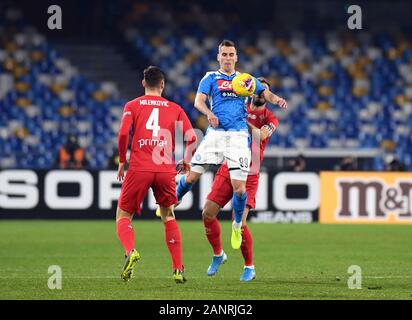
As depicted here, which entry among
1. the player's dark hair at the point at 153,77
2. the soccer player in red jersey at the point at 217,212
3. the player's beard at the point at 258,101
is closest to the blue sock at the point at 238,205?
the soccer player in red jersey at the point at 217,212

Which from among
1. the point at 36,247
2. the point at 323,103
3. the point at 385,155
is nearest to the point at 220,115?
the point at 36,247

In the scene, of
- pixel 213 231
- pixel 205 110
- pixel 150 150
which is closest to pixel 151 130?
pixel 150 150

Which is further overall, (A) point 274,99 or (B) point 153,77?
(A) point 274,99

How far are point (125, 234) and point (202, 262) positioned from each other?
3713 millimetres

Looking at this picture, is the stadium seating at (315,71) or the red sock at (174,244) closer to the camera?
the red sock at (174,244)

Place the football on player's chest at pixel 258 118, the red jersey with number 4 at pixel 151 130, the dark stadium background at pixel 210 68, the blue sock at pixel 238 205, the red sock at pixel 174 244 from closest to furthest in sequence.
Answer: the red jersey with number 4 at pixel 151 130, the red sock at pixel 174 244, the blue sock at pixel 238 205, the football on player's chest at pixel 258 118, the dark stadium background at pixel 210 68

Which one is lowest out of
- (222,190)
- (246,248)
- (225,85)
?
(246,248)

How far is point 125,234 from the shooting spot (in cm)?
1107

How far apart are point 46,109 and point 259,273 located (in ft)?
58.6

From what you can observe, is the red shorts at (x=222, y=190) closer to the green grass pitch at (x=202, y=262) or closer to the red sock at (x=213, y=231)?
the red sock at (x=213, y=231)

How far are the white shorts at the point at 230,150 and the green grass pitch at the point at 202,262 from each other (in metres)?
1.25

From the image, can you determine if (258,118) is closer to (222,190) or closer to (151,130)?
(222,190)

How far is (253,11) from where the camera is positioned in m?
35.3

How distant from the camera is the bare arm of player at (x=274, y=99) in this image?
11961 millimetres
